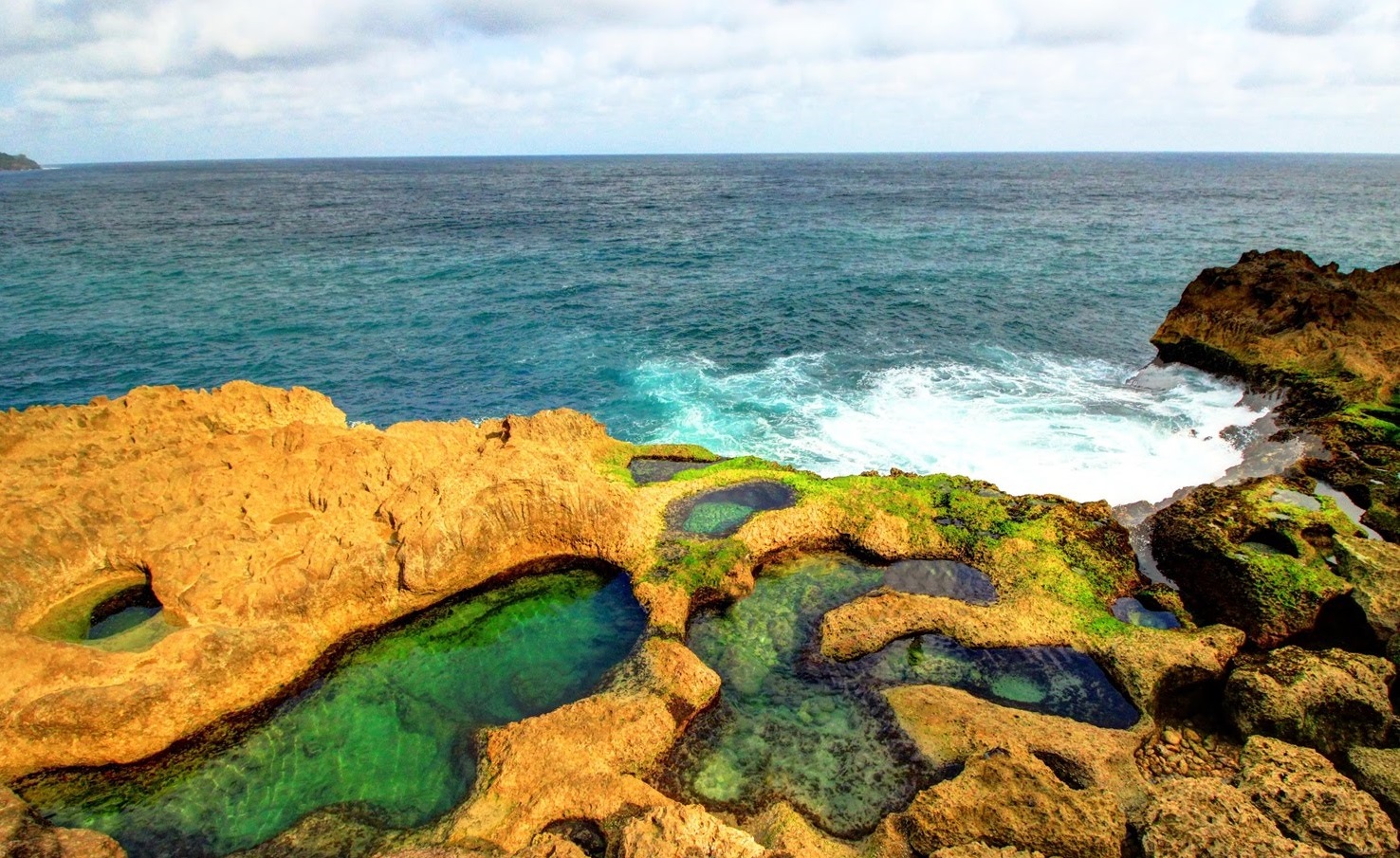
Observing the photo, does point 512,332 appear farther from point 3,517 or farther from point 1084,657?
point 1084,657

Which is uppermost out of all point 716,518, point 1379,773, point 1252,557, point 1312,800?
point 1252,557

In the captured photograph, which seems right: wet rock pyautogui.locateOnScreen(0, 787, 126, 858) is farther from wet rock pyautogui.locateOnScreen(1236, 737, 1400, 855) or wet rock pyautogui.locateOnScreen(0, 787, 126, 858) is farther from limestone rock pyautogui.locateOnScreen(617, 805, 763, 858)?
wet rock pyautogui.locateOnScreen(1236, 737, 1400, 855)

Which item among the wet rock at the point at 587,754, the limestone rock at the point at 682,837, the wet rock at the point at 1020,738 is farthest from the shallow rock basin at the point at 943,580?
the limestone rock at the point at 682,837

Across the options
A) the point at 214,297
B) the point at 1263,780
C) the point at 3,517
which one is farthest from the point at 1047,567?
the point at 214,297

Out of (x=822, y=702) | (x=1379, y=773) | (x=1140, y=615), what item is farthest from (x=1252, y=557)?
(x=822, y=702)

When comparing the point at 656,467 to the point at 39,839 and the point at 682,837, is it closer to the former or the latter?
the point at 682,837

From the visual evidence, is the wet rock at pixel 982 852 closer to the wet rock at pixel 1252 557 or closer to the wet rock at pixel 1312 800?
the wet rock at pixel 1312 800

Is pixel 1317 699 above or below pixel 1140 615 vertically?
above
